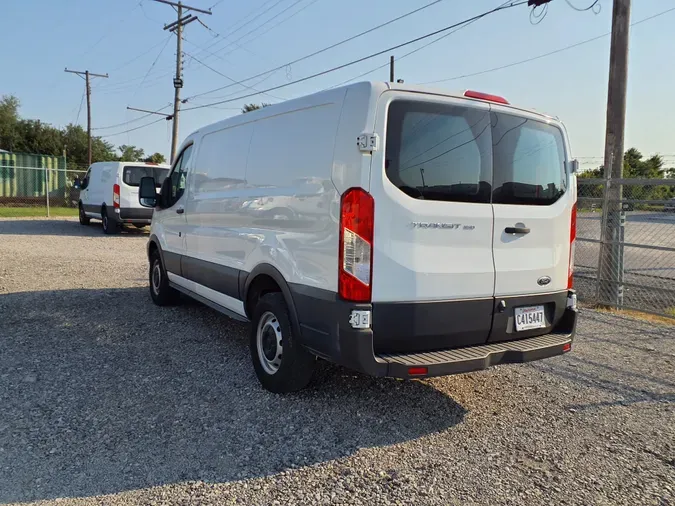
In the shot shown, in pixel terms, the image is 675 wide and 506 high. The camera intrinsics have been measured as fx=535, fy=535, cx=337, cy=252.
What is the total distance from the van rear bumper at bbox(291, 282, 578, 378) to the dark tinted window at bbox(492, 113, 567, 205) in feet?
A: 3.40

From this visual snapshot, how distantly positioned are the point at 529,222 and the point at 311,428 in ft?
6.89

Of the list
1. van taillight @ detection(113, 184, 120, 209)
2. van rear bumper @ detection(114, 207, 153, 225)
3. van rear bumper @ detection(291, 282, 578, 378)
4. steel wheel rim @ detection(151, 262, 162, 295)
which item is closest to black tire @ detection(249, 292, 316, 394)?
van rear bumper @ detection(291, 282, 578, 378)

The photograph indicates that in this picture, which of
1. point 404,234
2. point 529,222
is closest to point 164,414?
point 404,234

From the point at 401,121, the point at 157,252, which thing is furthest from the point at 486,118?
the point at 157,252

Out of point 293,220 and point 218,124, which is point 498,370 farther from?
point 218,124

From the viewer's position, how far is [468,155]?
141 inches

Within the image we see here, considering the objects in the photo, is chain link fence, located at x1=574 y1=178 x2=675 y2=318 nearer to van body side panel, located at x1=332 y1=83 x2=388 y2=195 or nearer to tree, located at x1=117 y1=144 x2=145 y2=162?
van body side panel, located at x1=332 y1=83 x2=388 y2=195

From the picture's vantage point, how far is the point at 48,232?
16266 mm

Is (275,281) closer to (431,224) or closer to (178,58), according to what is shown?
(431,224)

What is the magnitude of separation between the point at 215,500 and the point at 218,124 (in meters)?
3.73

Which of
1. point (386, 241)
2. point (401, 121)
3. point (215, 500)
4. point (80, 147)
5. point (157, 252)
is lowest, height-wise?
point (215, 500)

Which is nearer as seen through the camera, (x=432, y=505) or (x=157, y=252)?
(x=432, y=505)

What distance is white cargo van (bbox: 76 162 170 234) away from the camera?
15.2 m

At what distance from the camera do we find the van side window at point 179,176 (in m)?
6.08
